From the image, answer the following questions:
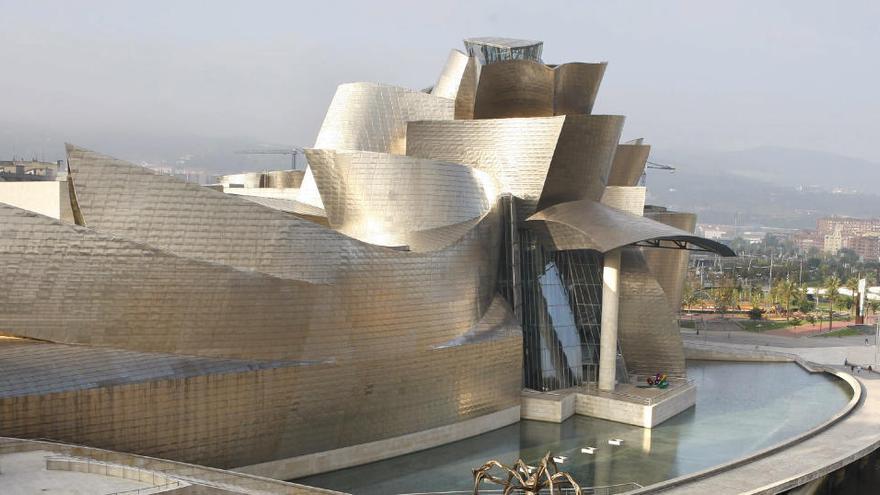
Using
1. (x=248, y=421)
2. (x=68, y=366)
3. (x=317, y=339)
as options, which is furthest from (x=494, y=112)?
(x=68, y=366)

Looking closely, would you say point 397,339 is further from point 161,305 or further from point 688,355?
point 688,355

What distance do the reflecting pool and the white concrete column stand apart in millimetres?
Answer: 2000

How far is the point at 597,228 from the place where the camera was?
28.9m

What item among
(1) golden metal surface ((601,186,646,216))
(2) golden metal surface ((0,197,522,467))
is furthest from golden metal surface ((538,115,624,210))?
(2) golden metal surface ((0,197,522,467))

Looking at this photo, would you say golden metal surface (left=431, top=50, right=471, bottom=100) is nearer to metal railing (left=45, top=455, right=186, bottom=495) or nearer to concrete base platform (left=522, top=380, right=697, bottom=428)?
concrete base platform (left=522, top=380, right=697, bottom=428)

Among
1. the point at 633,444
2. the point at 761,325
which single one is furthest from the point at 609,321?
the point at 761,325

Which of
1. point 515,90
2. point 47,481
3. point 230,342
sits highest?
point 515,90

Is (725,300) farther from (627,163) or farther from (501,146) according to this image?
(501,146)

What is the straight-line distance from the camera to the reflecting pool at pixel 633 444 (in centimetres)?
2247

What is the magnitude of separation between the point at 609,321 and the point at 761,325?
32.3m

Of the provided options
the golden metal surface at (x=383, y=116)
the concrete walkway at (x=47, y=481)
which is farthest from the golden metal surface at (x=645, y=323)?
the concrete walkway at (x=47, y=481)

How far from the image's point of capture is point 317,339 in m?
21.8

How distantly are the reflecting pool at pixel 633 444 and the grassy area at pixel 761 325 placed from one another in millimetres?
21361

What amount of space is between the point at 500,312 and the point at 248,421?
35.2ft
